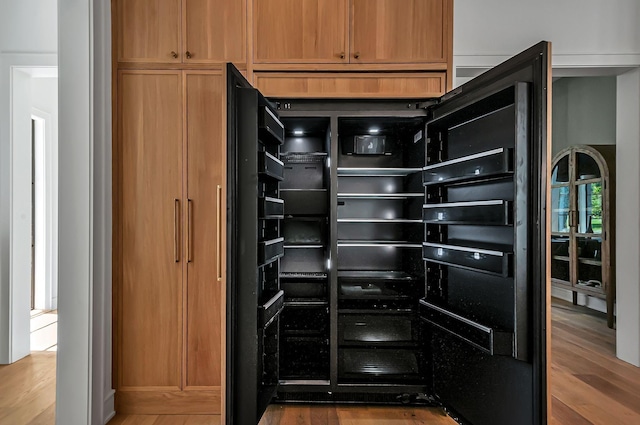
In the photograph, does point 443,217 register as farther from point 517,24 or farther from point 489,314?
point 517,24

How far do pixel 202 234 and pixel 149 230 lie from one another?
0.30 m

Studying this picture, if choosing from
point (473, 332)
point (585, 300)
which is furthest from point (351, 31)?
point (585, 300)

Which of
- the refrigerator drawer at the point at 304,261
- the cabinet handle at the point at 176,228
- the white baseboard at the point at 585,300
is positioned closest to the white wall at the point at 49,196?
the cabinet handle at the point at 176,228

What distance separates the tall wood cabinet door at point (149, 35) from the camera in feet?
7.19

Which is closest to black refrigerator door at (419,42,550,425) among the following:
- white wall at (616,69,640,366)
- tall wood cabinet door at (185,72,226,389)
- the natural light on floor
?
tall wood cabinet door at (185,72,226,389)

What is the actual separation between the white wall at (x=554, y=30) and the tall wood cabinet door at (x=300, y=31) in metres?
0.92

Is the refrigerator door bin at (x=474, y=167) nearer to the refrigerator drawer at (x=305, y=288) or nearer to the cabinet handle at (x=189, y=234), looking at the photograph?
the refrigerator drawer at (x=305, y=288)

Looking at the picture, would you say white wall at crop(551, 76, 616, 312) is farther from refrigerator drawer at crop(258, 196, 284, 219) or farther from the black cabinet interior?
refrigerator drawer at crop(258, 196, 284, 219)

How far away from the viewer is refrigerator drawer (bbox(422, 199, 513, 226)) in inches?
59.9

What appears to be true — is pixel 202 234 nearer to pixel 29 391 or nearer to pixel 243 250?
pixel 243 250

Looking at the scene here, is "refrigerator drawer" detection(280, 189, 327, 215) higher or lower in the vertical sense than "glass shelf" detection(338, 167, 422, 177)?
lower

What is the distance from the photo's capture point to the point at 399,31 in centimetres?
223

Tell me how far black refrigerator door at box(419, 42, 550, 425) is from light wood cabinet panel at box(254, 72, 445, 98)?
0.24 metres

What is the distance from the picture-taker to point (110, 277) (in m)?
2.14
